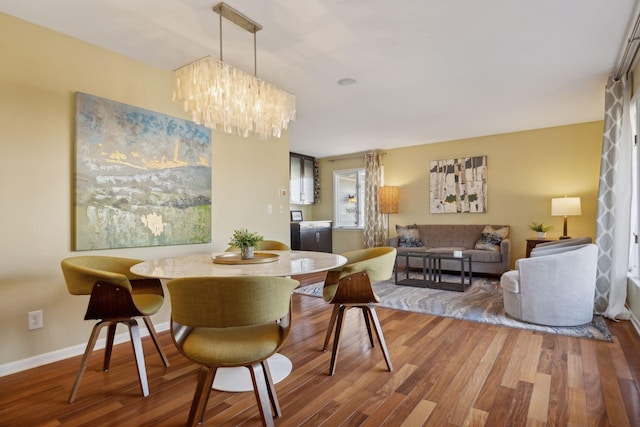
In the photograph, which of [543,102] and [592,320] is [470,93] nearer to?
[543,102]

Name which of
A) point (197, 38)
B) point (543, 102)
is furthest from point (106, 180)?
point (543, 102)

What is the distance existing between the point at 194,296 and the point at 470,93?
3.64 meters

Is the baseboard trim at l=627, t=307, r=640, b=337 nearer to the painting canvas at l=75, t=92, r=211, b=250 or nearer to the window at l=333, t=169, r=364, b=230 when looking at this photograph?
the painting canvas at l=75, t=92, r=211, b=250

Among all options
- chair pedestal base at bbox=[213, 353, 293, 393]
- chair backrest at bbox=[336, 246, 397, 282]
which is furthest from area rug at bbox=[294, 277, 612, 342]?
chair pedestal base at bbox=[213, 353, 293, 393]

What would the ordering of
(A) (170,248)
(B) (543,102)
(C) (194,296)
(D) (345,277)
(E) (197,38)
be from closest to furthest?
(C) (194,296)
(D) (345,277)
(E) (197,38)
(A) (170,248)
(B) (543,102)

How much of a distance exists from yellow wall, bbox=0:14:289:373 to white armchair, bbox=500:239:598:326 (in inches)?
135

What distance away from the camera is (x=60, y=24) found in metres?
2.37

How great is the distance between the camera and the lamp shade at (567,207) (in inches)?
184

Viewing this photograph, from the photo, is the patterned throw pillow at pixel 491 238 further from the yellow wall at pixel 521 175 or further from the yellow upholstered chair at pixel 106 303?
the yellow upholstered chair at pixel 106 303

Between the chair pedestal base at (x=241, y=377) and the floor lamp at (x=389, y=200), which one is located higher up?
the floor lamp at (x=389, y=200)

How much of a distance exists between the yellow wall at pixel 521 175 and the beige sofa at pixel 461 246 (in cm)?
25

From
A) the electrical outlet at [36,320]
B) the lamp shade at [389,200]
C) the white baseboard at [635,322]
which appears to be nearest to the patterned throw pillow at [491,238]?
the lamp shade at [389,200]

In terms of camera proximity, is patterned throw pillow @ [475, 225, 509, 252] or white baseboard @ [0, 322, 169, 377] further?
patterned throw pillow @ [475, 225, 509, 252]

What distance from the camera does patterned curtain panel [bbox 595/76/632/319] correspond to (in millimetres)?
3213
